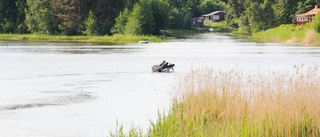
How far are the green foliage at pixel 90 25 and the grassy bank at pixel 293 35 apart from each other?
2795 centimetres

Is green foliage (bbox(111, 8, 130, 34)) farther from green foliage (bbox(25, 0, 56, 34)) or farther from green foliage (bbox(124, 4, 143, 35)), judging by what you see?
green foliage (bbox(25, 0, 56, 34))

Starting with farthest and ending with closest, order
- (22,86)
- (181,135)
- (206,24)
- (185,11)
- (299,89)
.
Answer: (206,24) → (185,11) → (22,86) → (299,89) → (181,135)

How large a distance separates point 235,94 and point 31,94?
12.8 metres

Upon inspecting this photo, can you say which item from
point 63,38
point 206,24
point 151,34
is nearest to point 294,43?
point 151,34

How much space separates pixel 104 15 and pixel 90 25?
6991mm

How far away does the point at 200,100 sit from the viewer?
1719 centimetres

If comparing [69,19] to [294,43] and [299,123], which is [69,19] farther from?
[299,123]

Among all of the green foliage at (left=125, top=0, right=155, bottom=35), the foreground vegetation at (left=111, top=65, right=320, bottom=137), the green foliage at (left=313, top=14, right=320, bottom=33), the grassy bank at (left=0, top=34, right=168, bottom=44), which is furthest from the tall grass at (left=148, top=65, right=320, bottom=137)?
the green foliage at (left=125, top=0, right=155, bottom=35)

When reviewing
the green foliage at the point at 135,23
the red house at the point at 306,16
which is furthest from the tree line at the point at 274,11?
the green foliage at the point at 135,23

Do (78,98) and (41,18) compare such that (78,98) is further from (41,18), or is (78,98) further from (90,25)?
(41,18)

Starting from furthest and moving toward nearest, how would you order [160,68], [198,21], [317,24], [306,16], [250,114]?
[198,21] < [306,16] < [317,24] < [160,68] < [250,114]

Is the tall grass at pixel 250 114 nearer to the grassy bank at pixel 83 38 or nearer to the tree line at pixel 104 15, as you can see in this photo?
the grassy bank at pixel 83 38

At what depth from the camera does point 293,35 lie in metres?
89.4

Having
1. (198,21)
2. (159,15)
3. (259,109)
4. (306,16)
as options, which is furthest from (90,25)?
(198,21)
